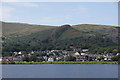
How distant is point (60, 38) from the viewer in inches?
2891

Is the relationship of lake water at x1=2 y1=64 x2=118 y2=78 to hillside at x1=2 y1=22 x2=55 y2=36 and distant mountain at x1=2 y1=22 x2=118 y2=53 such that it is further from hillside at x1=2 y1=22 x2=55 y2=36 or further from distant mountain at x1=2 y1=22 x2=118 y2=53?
hillside at x1=2 y1=22 x2=55 y2=36

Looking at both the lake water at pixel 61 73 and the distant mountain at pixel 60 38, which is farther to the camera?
the distant mountain at pixel 60 38

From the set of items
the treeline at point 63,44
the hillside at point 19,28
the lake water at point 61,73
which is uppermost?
the hillside at point 19,28

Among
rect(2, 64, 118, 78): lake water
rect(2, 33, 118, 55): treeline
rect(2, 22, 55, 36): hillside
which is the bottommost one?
rect(2, 64, 118, 78): lake water

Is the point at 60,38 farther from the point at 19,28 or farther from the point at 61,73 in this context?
the point at 61,73

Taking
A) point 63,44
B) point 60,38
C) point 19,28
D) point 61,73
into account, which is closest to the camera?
point 61,73

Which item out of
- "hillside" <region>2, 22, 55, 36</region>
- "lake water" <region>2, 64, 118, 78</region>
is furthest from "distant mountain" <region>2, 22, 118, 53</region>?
"lake water" <region>2, 64, 118, 78</region>

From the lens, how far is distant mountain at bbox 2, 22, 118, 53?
63.7 metres

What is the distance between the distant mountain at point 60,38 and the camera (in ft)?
209

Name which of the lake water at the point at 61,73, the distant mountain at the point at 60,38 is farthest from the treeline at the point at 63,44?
the lake water at the point at 61,73

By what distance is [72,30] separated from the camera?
77.6 meters

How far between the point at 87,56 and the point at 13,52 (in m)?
12.0

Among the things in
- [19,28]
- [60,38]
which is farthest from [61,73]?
[19,28]

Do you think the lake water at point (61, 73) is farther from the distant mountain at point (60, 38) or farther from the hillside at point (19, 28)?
the hillside at point (19, 28)
